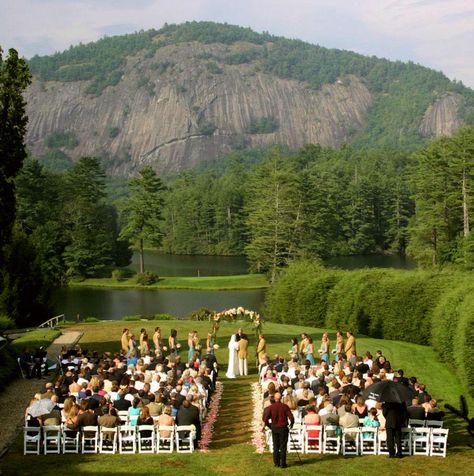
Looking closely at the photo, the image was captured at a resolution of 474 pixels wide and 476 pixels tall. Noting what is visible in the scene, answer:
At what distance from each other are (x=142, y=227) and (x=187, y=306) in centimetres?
2904

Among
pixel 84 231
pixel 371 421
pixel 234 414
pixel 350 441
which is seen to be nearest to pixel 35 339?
pixel 234 414

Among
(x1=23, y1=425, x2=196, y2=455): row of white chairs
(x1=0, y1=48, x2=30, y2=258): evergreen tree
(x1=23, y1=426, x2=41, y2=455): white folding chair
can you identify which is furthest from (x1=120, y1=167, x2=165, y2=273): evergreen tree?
(x1=23, y1=425, x2=196, y2=455): row of white chairs

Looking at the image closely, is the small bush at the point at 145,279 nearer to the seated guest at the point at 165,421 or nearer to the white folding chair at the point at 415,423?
the seated guest at the point at 165,421

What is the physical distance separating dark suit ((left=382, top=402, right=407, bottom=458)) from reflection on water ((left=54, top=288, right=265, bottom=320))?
141 ft

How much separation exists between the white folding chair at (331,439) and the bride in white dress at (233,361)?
8458 mm

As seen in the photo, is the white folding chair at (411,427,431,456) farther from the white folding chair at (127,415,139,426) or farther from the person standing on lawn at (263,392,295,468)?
the white folding chair at (127,415,139,426)

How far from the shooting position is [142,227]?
296 ft

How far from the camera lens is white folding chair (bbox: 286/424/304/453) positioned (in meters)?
15.9

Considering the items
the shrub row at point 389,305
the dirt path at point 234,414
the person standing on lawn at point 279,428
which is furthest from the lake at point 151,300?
the person standing on lawn at point 279,428

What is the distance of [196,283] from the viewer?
81.1 metres

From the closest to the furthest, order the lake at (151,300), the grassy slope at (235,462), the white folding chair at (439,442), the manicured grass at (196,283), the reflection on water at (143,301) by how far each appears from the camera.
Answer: the grassy slope at (235,462) < the white folding chair at (439,442) < the reflection on water at (143,301) < the lake at (151,300) < the manicured grass at (196,283)

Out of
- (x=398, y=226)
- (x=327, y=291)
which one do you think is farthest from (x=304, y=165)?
(x=327, y=291)

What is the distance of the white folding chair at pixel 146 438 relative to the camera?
52.1 feet

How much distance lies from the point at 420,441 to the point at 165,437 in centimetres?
579
